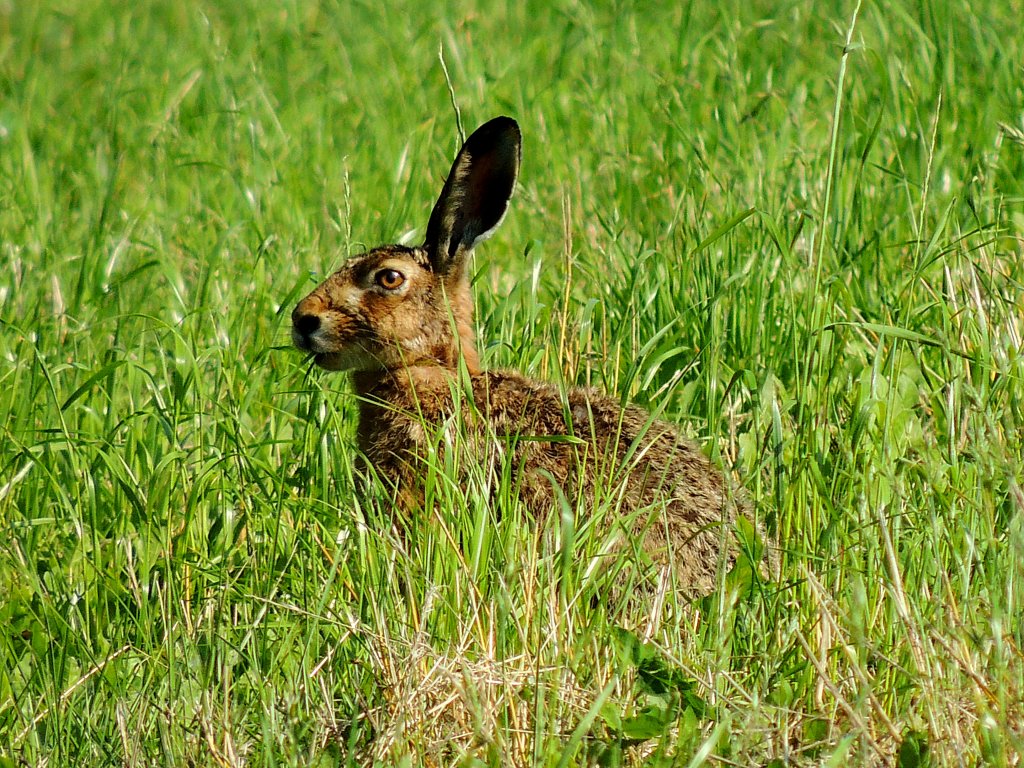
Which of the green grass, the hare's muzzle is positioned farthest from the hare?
the green grass

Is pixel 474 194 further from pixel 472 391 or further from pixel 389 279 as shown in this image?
pixel 472 391

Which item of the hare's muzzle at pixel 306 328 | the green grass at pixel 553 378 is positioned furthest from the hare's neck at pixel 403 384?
the hare's muzzle at pixel 306 328

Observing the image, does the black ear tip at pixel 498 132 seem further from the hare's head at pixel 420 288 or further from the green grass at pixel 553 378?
the green grass at pixel 553 378

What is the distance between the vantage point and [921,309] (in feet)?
13.7

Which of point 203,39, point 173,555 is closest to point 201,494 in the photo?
point 173,555

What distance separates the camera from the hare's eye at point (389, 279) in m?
4.71

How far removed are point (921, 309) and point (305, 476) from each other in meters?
1.76

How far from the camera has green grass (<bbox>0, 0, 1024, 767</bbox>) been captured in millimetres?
2998

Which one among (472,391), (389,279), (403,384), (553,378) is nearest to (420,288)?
(389,279)

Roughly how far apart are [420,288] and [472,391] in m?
0.90

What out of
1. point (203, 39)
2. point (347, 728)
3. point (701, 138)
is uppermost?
point (203, 39)

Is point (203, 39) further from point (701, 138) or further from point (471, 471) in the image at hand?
point (471, 471)

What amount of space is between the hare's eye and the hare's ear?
0.48ft

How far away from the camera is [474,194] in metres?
4.66
